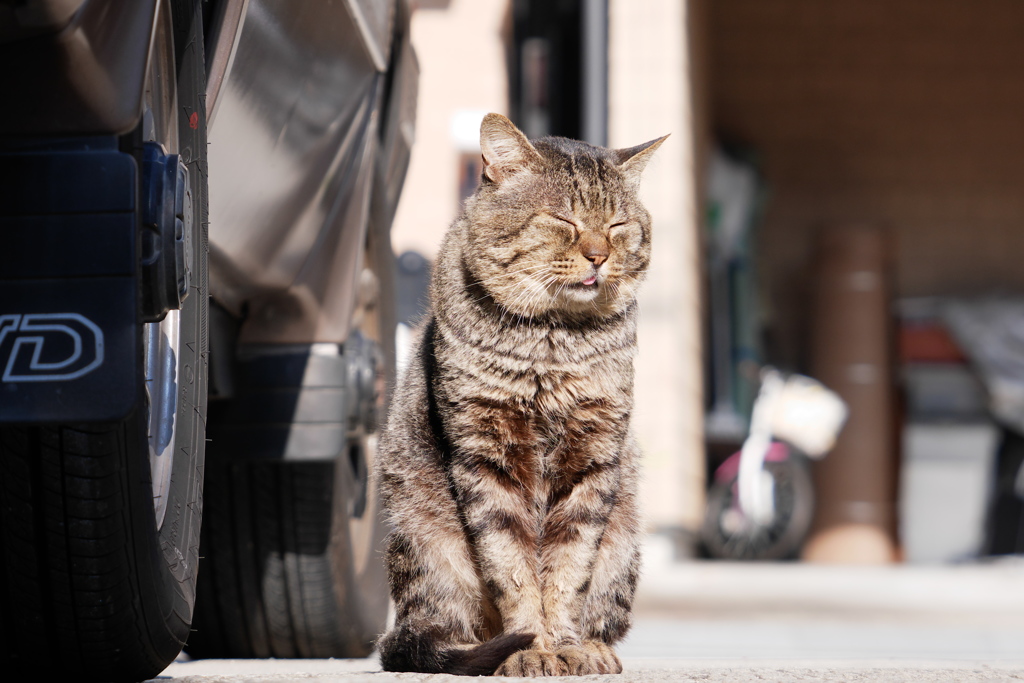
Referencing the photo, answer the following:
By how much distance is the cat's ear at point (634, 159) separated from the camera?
2.03m

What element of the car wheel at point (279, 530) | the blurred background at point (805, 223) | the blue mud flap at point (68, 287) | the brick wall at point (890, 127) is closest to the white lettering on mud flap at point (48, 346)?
the blue mud flap at point (68, 287)

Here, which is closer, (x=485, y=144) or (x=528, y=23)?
(x=485, y=144)

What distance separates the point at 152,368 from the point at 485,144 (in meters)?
0.80

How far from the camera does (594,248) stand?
184 centimetres

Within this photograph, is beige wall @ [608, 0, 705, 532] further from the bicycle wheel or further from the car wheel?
the car wheel

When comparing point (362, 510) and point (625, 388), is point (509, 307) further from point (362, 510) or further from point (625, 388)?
point (362, 510)

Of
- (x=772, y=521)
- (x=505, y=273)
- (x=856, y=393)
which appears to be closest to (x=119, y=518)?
(x=505, y=273)

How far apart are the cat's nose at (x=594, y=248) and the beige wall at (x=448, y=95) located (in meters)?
5.25

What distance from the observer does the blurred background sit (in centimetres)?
526

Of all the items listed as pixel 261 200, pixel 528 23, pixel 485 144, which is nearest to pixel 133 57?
pixel 261 200

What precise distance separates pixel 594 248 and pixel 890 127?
6.66 metres

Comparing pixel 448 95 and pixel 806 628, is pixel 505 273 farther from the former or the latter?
pixel 448 95

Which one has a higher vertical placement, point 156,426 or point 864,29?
point 864,29

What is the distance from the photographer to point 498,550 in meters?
1.74
